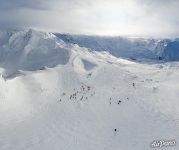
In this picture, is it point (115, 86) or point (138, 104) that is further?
point (115, 86)

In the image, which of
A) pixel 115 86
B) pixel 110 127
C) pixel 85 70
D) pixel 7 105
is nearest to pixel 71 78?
pixel 115 86

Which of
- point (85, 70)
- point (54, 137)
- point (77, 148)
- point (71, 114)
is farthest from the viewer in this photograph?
point (85, 70)

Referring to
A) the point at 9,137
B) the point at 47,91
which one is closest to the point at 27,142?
the point at 9,137

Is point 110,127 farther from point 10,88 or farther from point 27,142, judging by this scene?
point 10,88

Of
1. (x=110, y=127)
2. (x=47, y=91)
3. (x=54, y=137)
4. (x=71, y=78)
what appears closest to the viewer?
(x=54, y=137)

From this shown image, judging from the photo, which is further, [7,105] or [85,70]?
[85,70]

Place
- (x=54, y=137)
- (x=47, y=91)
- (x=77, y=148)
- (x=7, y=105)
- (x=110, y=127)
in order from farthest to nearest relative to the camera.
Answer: (x=47, y=91), (x=7, y=105), (x=110, y=127), (x=54, y=137), (x=77, y=148)

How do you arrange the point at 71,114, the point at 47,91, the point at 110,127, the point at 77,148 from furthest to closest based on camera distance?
the point at 47,91 → the point at 71,114 → the point at 110,127 → the point at 77,148

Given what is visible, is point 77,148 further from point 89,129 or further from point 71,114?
point 71,114
